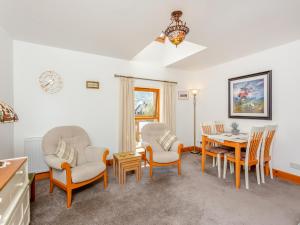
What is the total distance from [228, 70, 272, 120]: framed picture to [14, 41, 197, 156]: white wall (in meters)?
2.09

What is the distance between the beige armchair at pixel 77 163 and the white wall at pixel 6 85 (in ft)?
1.95

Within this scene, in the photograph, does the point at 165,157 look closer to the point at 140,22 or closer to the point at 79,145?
the point at 79,145

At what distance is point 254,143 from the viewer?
100 inches

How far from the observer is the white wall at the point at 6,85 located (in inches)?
92.3

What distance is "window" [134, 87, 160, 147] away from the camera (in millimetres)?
4152

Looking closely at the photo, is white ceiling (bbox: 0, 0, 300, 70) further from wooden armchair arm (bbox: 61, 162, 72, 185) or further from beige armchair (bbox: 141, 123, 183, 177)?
wooden armchair arm (bbox: 61, 162, 72, 185)

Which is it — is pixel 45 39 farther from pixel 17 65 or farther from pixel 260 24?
pixel 260 24

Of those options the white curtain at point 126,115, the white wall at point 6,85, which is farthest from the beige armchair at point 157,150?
the white wall at point 6,85

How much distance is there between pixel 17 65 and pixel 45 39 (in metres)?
0.68

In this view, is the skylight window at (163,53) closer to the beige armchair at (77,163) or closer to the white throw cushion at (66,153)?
the beige armchair at (77,163)

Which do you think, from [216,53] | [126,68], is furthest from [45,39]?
[216,53]

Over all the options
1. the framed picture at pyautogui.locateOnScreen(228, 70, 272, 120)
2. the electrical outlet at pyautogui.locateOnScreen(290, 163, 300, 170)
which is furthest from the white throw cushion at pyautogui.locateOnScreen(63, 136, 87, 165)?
the electrical outlet at pyautogui.locateOnScreen(290, 163, 300, 170)

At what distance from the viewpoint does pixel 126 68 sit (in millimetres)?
3828

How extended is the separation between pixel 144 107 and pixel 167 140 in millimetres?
1257
